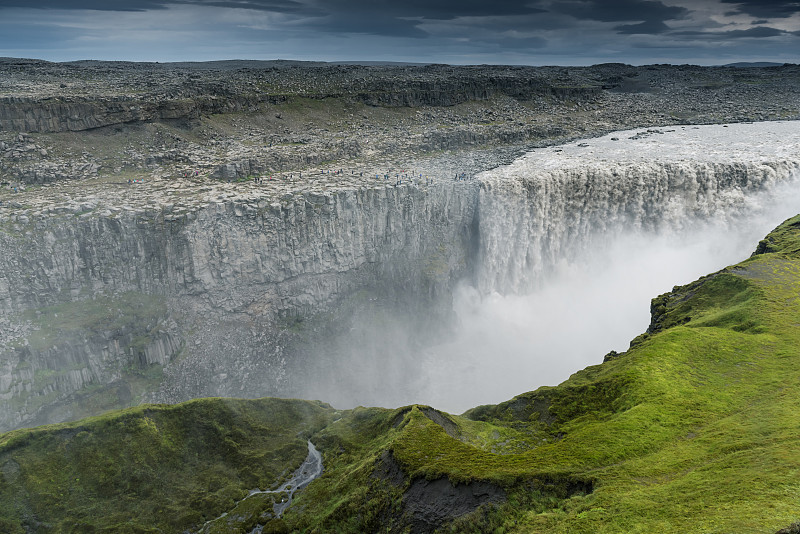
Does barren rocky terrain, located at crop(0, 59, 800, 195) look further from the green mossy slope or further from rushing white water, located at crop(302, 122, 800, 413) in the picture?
the green mossy slope

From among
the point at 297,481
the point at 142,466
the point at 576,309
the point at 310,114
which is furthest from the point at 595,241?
the point at 142,466

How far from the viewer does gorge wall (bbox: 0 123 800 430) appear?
49750 mm

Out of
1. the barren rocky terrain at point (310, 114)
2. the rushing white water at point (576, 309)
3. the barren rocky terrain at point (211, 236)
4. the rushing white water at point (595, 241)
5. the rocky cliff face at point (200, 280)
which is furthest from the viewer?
the barren rocky terrain at point (310, 114)

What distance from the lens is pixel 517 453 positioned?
27344 mm

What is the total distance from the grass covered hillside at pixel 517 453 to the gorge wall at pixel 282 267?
17619 millimetres

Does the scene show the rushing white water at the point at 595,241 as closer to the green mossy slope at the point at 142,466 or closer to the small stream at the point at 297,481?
the small stream at the point at 297,481

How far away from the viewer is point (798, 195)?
210 feet

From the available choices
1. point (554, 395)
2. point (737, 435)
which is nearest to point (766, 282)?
point (554, 395)

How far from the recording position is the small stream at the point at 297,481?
3016cm

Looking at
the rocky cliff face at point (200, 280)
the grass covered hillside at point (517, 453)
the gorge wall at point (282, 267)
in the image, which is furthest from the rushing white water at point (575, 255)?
the grass covered hillside at point (517, 453)

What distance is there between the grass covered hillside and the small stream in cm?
44

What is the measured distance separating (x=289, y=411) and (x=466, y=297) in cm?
3409

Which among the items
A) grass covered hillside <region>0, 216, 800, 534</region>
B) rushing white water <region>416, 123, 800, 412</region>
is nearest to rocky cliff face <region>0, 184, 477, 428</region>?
rushing white water <region>416, 123, 800, 412</region>

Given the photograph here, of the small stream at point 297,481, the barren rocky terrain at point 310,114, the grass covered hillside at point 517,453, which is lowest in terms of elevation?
the small stream at point 297,481
